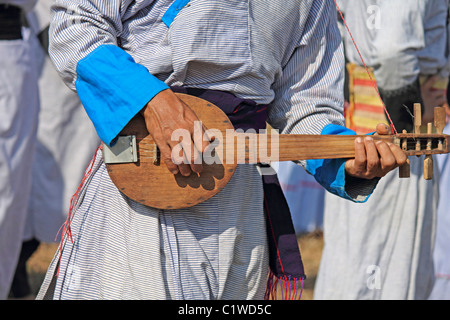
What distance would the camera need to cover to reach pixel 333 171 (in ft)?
5.60

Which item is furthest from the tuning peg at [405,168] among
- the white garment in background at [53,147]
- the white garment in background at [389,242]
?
the white garment in background at [53,147]

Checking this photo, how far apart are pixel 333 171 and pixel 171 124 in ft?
1.64

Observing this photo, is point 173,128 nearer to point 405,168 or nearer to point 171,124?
point 171,124

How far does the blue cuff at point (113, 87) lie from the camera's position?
1.48 m

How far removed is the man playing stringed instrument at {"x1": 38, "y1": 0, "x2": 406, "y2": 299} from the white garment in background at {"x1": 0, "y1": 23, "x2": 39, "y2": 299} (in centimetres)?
173

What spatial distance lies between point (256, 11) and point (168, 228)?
62cm

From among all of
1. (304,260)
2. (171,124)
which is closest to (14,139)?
(171,124)

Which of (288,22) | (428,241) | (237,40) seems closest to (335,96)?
(288,22)

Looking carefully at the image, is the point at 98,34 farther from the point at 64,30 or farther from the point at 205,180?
the point at 205,180

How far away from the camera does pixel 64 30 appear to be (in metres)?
1.56

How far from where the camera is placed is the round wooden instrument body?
1553 mm

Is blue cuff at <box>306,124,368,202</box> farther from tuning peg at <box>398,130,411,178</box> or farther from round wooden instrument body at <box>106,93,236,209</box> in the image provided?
round wooden instrument body at <box>106,93,236,209</box>

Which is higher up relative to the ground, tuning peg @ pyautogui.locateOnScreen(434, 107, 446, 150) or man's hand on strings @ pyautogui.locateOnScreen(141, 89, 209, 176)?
man's hand on strings @ pyautogui.locateOnScreen(141, 89, 209, 176)

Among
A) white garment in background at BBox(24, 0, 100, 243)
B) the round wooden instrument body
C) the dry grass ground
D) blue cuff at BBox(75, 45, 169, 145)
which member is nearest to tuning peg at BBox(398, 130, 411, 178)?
the round wooden instrument body
